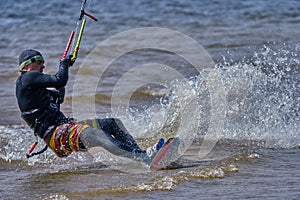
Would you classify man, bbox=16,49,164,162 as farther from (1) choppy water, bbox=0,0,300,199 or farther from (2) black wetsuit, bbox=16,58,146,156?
(1) choppy water, bbox=0,0,300,199

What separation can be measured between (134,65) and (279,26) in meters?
6.14

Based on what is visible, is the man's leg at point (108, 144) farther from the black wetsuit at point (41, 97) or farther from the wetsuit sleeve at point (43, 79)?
the wetsuit sleeve at point (43, 79)

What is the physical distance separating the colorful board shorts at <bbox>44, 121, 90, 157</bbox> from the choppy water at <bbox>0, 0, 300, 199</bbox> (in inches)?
11.5

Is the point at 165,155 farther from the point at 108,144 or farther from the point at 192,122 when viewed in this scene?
the point at 192,122

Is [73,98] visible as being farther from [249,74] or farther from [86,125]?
[86,125]

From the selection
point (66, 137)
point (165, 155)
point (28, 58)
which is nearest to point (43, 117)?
point (66, 137)

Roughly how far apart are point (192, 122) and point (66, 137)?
255cm

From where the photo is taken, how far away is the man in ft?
22.9

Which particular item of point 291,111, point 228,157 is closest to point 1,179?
point 228,157

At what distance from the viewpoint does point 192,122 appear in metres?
9.21

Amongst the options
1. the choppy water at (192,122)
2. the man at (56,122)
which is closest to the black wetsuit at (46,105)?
the man at (56,122)

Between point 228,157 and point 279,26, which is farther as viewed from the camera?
point 279,26

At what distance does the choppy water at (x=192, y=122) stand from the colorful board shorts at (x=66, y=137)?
291 millimetres

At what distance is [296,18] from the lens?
19.8 metres
